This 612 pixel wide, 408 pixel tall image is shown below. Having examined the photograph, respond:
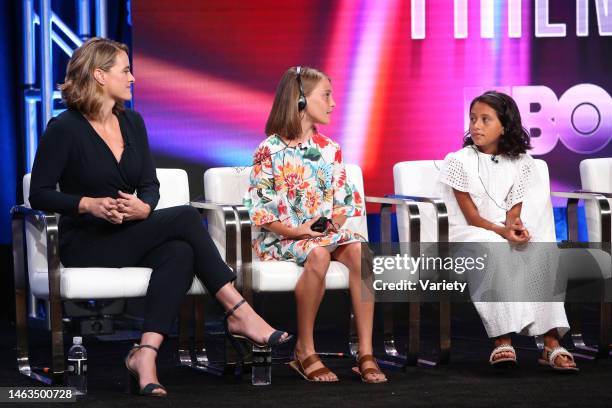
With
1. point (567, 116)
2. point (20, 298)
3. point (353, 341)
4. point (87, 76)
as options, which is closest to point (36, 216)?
point (20, 298)

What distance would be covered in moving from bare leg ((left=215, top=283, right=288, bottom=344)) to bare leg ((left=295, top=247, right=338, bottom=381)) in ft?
0.74

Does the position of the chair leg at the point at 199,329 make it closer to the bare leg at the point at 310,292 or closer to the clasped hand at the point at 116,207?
the bare leg at the point at 310,292

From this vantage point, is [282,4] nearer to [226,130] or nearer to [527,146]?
[226,130]

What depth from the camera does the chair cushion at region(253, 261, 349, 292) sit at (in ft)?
12.5

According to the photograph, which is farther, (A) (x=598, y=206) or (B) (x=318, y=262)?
(A) (x=598, y=206)

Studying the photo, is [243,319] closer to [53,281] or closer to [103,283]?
[103,283]

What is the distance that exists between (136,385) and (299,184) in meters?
1.02

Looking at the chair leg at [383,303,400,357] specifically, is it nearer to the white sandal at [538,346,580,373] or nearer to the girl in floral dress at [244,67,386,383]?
the girl in floral dress at [244,67,386,383]

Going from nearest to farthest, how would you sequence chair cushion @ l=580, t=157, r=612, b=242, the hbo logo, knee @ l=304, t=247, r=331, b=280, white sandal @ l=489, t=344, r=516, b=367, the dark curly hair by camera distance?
knee @ l=304, t=247, r=331, b=280 < white sandal @ l=489, t=344, r=516, b=367 < the dark curly hair < chair cushion @ l=580, t=157, r=612, b=242 < the hbo logo

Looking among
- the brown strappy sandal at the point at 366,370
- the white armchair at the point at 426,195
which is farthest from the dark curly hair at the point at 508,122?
the brown strappy sandal at the point at 366,370

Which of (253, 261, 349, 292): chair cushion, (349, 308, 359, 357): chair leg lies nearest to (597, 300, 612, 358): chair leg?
(349, 308, 359, 357): chair leg

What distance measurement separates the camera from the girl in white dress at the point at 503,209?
3988 millimetres

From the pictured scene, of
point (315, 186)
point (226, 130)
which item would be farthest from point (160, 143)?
point (315, 186)

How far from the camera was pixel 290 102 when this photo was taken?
159 inches
